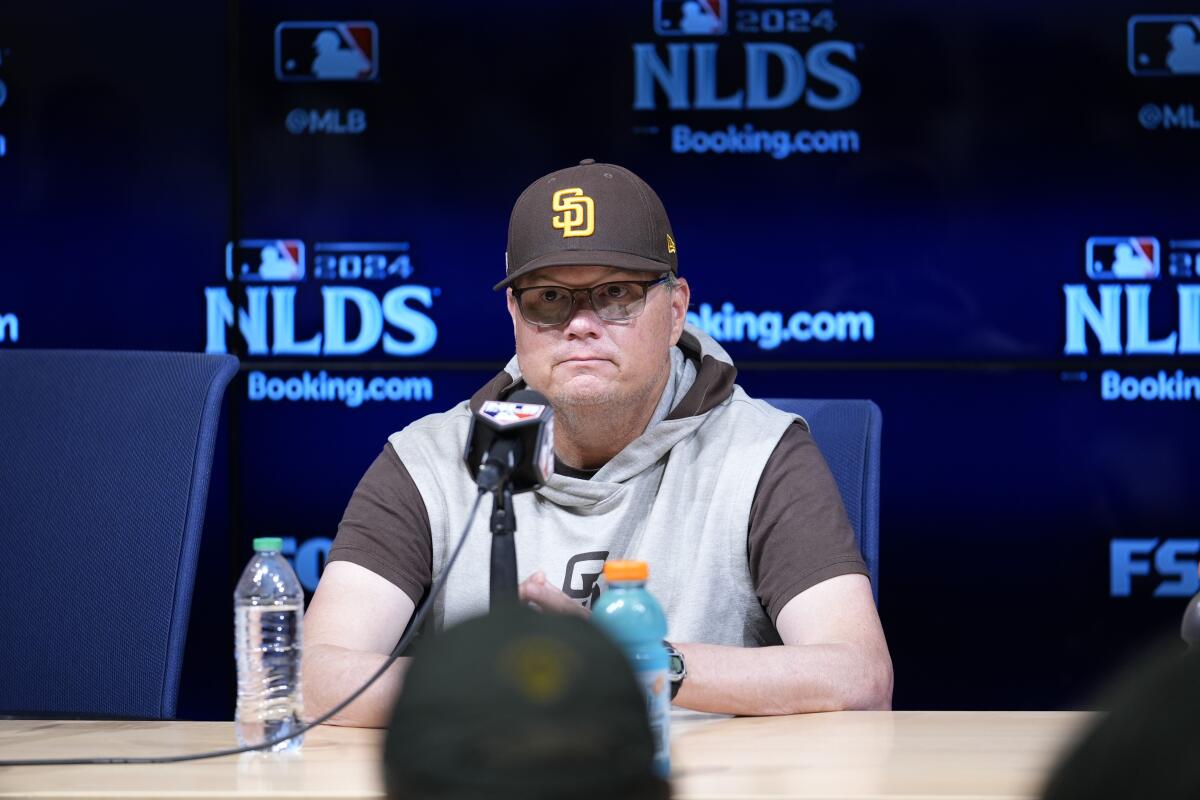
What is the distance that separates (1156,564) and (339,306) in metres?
2.08

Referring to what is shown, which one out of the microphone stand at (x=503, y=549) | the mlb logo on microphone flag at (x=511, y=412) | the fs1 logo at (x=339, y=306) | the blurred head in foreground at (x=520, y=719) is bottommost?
the microphone stand at (x=503, y=549)

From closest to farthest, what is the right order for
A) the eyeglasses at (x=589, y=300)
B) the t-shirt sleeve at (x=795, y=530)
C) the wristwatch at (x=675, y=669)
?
the wristwatch at (x=675, y=669), the t-shirt sleeve at (x=795, y=530), the eyeglasses at (x=589, y=300)

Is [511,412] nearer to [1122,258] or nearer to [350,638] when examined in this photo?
[350,638]

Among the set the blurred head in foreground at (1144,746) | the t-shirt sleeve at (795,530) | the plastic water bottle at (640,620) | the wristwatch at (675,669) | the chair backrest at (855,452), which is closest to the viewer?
the blurred head in foreground at (1144,746)

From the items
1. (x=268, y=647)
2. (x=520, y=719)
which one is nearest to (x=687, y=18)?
(x=268, y=647)

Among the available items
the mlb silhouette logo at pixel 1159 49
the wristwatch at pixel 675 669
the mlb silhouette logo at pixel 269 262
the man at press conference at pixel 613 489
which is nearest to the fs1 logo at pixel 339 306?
the mlb silhouette logo at pixel 269 262

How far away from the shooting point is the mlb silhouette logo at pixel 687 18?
352 cm

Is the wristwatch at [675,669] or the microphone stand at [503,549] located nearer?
the microphone stand at [503,549]

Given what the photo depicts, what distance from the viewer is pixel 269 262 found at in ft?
11.7

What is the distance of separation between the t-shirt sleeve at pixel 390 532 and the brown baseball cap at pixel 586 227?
0.33 m

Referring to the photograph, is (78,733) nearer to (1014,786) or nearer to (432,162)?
(1014,786)

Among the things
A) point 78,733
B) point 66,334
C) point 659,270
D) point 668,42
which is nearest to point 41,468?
point 78,733

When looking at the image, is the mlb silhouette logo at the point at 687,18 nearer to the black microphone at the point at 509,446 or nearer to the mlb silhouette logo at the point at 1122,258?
the mlb silhouette logo at the point at 1122,258

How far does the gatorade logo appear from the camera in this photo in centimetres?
199
